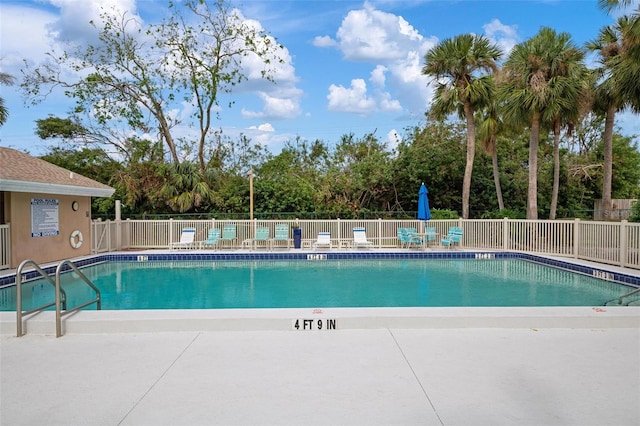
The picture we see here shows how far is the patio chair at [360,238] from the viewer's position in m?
15.7

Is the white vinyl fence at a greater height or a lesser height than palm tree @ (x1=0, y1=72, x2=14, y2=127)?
lesser

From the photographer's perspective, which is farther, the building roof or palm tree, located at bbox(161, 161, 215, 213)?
palm tree, located at bbox(161, 161, 215, 213)

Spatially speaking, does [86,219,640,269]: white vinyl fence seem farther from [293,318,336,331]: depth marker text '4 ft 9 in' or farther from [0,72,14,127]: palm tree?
[293,318,336,331]: depth marker text '4 ft 9 in'

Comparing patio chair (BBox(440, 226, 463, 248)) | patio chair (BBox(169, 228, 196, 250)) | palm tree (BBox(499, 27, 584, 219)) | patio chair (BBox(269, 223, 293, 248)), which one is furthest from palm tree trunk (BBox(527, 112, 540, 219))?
patio chair (BBox(169, 228, 196, 250))

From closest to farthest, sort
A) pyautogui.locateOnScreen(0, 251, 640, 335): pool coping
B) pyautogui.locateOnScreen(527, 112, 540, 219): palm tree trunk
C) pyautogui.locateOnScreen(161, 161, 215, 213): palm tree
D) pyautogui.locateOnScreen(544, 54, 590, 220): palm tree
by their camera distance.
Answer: pyautogui.locateOnScreen(0, 251, 640, 335): pool coping
pyautogui.locateOnScreen(544, 54, 590, 220): palm tree
pyautogui.locateOnScreen(527, 112, 540, 219): palm tree trunk
pyautogui.locateOnScreen(161, 161, 215, 213): palm tree

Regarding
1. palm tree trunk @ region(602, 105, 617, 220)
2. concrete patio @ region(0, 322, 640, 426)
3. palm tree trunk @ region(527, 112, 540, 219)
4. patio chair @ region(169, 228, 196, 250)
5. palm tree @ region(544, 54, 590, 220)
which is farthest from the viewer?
palm tree trunk @ region(602, 105, 617, 220)

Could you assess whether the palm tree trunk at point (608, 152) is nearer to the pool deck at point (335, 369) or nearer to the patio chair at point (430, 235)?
the patio chair at point (430, 235)

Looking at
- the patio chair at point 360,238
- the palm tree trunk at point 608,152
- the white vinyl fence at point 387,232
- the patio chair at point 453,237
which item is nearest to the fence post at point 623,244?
the white vinyl fence at point 387,232

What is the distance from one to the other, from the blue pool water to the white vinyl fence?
1273 millimetres

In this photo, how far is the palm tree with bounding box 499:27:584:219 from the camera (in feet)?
51.1

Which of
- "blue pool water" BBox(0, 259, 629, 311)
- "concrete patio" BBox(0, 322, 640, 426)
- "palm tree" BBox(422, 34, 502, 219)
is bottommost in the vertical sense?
"blue pool water" BBox(0, 259, 629, 311)

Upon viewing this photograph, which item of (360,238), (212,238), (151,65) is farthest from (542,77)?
(151,65)

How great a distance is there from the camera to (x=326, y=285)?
9.98 meters

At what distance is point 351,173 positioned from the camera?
20.1 metres
